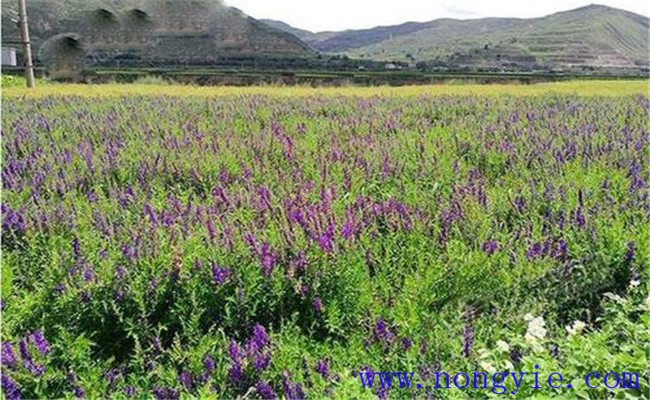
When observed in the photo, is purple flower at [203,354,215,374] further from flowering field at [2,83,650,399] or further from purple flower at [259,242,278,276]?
purple flower at [259,242,278,276]

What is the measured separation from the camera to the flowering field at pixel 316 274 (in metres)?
3.06

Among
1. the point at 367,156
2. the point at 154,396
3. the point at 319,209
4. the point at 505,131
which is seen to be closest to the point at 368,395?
the point at 154,396

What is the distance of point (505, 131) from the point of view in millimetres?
8492

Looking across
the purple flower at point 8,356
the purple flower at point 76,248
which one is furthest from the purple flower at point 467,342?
the purple flower at point 76,248

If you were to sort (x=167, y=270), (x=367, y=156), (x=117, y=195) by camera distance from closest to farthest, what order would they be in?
1. (x=167, y=270)
2. (x=117, y=195)
3. (x=367, y=156)

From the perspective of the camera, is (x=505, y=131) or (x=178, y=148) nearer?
(x=178, y=148)

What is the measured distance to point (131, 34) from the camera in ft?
248

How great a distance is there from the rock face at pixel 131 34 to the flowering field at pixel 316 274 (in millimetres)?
38199

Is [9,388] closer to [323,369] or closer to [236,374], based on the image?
[236,374]

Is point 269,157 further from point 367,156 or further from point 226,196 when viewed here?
point 226,196

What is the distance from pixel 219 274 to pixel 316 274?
0.57m

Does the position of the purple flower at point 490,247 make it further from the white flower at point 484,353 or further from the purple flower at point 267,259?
the purple flower at point 267,259

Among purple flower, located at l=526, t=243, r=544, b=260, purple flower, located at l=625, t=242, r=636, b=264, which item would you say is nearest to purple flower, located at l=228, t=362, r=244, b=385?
purple flower, located at l=526, t=243, r=544, b=260

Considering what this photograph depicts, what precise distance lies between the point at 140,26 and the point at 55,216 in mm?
74512
